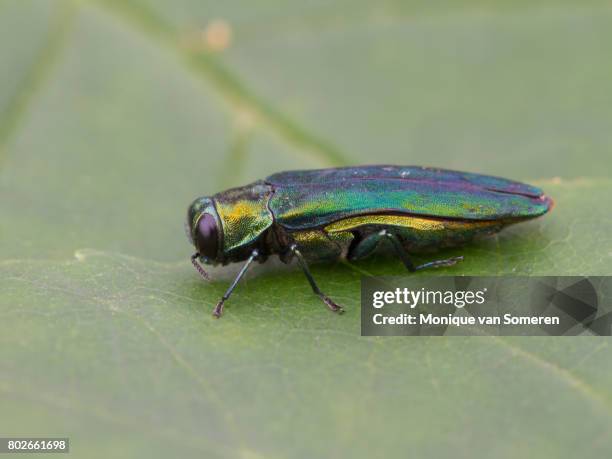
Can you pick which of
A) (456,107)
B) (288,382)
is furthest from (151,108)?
(288,382)

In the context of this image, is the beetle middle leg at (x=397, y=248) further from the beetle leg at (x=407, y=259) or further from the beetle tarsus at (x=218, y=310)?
the beetle tarsus at (x=218, y=310)

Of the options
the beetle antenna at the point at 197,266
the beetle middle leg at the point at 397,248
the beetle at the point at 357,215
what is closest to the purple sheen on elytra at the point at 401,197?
the beetle at the point at 357,215

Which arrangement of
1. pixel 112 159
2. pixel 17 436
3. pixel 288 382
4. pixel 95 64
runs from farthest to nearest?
pixel 95 64 → pixel 112 159 → pixel 288 382 → pixel 17 436

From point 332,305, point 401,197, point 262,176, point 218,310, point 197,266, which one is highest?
point 401,197

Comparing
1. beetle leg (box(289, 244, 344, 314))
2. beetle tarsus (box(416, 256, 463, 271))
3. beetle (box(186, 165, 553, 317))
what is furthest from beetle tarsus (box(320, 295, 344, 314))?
beetle tarsus (box(416, 256, 463, 271))

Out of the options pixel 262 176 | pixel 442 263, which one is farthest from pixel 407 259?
pixel 262 176

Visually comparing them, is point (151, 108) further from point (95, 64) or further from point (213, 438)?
point (213, 438)

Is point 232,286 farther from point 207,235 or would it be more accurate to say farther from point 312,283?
point 312,283
